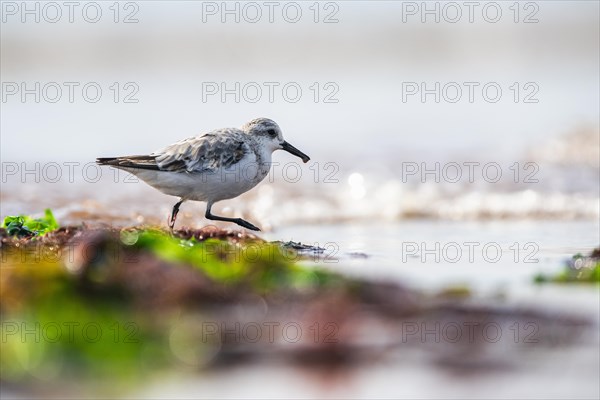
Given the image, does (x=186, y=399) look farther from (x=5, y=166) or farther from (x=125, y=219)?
(x=5, y=166)

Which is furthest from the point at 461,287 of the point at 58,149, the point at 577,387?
the point at 58,149

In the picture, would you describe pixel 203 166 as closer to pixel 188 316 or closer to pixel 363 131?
pixel 188 316

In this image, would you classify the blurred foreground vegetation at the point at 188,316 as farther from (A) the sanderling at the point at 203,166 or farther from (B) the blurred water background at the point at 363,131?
(A) the sanderling at the point at 203,166

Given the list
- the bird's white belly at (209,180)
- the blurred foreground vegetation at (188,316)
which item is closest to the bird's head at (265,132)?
the bird's white belly at (209,180)

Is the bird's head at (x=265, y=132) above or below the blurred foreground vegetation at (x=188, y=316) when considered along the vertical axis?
above

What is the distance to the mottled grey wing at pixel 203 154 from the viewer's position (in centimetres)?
743

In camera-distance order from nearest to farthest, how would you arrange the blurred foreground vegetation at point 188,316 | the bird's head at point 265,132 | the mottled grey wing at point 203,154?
the blurred foreground vegetation at point 188,316 → the mottled grey wing at point 203,154 → the bird's head at point 265,132

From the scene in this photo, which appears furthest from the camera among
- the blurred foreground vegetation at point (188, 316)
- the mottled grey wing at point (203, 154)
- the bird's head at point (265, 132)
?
the bird's head at point (265, 132)

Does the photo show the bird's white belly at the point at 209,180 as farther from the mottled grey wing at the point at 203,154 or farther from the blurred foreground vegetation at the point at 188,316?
the blurred foreground vegetation at the point at 188,316

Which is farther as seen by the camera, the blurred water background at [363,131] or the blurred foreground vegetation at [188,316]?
the blurred water background at [363,131]

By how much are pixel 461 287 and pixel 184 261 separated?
146cm

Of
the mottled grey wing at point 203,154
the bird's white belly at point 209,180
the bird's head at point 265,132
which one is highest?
the bird's head at point 265,132

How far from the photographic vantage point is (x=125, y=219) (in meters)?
9.32

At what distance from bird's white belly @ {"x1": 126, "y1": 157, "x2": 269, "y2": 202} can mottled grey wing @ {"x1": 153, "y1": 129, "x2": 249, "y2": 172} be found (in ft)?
0.14
